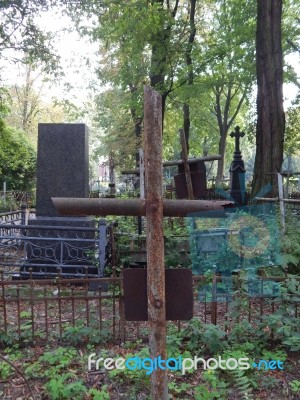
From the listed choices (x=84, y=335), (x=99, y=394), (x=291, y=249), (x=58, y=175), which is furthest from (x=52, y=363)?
(x=58, y=175)

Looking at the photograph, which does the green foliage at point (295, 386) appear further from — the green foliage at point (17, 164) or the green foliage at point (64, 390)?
the green foliage at point (17, 164)

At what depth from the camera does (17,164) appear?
20.6 meters

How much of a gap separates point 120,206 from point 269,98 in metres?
7.86

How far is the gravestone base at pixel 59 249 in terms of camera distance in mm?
6398

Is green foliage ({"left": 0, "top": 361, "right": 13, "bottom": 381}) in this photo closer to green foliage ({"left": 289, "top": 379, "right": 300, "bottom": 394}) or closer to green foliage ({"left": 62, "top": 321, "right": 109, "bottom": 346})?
green foliage ({"left": 62, "top": 321, "right": 109, "bottom": 346})

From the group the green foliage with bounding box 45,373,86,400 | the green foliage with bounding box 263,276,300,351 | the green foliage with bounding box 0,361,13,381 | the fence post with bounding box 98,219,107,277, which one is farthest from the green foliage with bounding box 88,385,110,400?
the fence post with bounding box 98,219,107,277

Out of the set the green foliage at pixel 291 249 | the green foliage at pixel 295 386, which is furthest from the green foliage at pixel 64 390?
the green foliage at pixel 291 249

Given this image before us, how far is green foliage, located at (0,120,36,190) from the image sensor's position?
65.4 ft

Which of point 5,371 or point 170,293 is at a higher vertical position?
point 170,293

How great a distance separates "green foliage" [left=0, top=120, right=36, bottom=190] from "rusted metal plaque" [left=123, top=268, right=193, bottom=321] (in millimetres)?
18648

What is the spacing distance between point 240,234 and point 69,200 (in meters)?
4.44

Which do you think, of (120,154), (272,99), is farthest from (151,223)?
(120,154)

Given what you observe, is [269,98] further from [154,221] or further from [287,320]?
[154,221]

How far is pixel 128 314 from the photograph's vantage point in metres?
1.95
